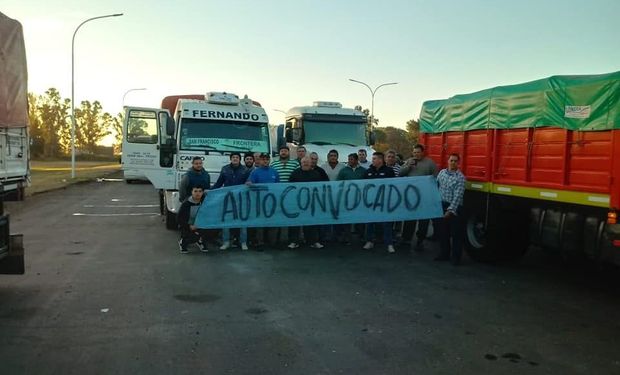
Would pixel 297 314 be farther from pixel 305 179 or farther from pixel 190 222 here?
pixel 305 179

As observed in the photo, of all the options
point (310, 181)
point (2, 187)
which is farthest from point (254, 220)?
point (2, 187)

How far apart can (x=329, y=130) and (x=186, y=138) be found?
5.21 m

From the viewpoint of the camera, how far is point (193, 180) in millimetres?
10422

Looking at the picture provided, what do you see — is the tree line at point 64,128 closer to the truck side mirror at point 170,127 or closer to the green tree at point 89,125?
the green tree at point 89,125

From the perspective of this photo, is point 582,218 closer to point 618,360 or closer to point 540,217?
point 540,217

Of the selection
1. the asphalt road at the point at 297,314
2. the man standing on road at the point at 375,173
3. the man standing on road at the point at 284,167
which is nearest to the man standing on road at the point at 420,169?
the man standing on road at the point at 375,173

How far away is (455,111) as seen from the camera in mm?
9984

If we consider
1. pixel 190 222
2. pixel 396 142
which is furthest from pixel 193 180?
pixel 396 142

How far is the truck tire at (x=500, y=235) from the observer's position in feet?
28.6

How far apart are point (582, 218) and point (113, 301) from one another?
571cm

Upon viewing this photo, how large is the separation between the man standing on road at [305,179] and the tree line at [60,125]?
73.8 m

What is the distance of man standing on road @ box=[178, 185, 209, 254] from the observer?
9891 millimetres

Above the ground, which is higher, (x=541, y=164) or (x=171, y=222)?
(x=541, y=164)

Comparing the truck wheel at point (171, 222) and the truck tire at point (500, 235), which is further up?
the truck tire at point (500, 235)
